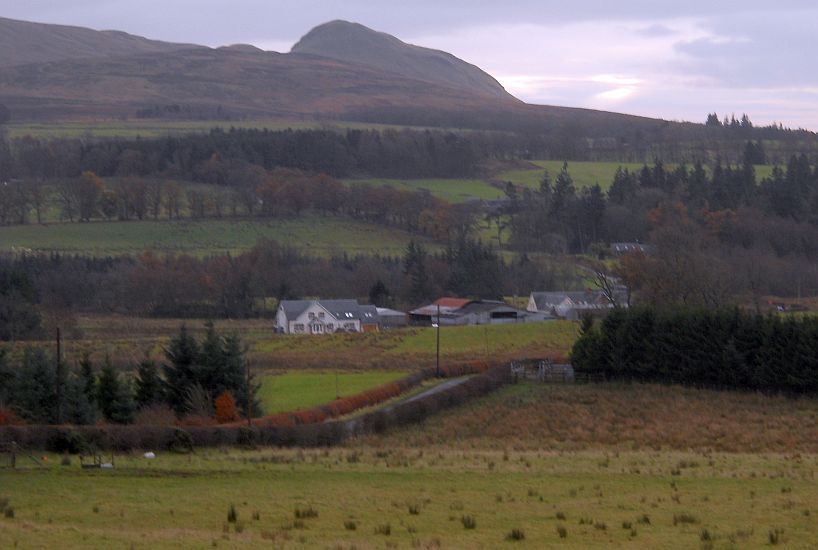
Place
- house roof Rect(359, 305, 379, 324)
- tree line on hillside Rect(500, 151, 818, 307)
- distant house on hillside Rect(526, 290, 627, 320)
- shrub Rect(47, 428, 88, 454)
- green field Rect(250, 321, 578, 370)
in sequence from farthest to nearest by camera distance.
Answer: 1. tree line on hillside Rect(500, 151, 818, 307)
2. distant house on hillside Rect(526, 290, 627, 320)
3. house roof Rect(359, 305, 379, 324)
4. green field Rect(250, 321, 578, 370)
5. shrub Rect(47, 428, 88, 454)

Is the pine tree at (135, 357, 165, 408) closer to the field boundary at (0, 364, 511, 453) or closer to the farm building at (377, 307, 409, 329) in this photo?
the field boundary at (0, 364, 511, 453)

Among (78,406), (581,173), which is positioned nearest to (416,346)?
(78,406)

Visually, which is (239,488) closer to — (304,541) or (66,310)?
(304,541)

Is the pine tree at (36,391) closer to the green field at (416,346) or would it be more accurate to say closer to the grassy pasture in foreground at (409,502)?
the grassy pasture in foreground at (409,502)

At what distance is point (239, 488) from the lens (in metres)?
18.3

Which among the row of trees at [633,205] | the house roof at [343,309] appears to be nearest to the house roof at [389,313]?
the house roof at [343,309]

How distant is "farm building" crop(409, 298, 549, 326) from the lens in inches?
2808

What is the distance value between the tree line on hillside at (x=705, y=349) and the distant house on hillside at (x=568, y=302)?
78.2ft

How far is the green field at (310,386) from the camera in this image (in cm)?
3791

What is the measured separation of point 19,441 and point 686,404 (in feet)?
79.1

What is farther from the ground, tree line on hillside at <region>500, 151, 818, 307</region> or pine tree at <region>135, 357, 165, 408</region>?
tree line on hillside at <region>500, 151, 818, 307</region>

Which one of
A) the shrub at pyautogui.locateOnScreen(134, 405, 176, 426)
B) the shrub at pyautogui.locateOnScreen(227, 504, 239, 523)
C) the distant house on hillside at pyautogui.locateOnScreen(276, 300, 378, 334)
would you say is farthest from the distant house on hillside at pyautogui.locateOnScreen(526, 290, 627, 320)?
the shrub at pyautogui.locateOnScreen(227, 504, 239, 523)

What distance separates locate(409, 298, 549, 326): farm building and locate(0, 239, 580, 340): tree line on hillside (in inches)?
267

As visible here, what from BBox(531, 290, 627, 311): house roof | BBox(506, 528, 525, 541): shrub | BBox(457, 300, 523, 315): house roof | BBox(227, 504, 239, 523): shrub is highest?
BBox(506, 528, 525, 541): shrub
